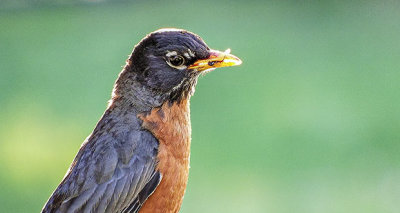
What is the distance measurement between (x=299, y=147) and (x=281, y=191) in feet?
3.18

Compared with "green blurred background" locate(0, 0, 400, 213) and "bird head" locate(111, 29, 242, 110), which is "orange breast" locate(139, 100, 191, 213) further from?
"green blurred background" locate(0, 0, 400, 213)

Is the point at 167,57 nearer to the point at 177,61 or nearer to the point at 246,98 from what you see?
the point at 177,61

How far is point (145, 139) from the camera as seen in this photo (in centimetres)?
518

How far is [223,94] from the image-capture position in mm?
11531

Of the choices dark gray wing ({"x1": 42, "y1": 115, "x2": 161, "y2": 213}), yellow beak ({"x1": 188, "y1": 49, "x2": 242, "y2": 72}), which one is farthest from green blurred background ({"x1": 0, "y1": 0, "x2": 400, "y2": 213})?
yellow beak ({"x1": 188, "y1": 49, "x2": 242, "y2": 72})

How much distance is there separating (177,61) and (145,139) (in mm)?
511

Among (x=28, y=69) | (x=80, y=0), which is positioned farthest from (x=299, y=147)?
(x=80, y=0)

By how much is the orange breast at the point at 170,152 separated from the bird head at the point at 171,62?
→ 93 millimetres

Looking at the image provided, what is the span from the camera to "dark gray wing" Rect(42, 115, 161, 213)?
507 cm

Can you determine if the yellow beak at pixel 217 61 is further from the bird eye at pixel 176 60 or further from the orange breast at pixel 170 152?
the orange breast at pixel 170 152

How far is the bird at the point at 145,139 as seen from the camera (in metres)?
5.06

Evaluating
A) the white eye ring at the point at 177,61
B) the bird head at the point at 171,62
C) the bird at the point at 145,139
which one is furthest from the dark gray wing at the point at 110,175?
the white eye ring at the point at 177,61

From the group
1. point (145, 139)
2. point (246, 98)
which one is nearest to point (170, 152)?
point (145, 139)

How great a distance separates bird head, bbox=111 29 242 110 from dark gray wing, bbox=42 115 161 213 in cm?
30
